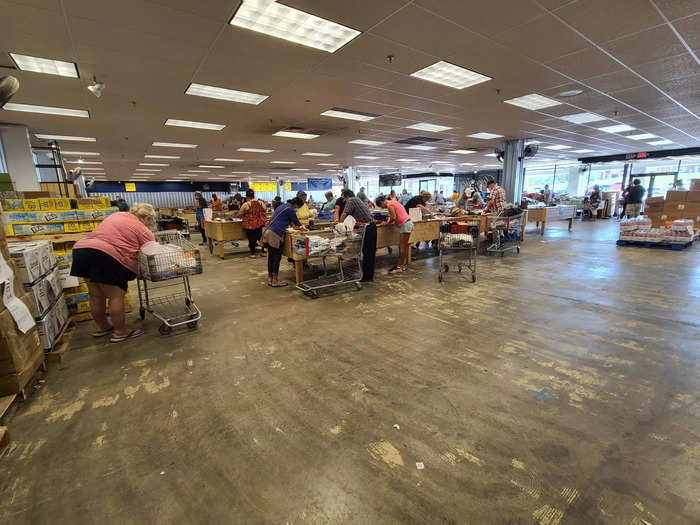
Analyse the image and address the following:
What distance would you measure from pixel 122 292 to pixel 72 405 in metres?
1.25

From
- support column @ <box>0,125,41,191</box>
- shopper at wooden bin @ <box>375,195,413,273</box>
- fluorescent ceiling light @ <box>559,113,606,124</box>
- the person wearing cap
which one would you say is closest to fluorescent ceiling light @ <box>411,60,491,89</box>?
shopper at wooden bin @ <box>375,195,413,273</box>

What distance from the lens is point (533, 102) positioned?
6.40 meters

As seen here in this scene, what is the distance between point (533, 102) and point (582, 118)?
2.57 metres

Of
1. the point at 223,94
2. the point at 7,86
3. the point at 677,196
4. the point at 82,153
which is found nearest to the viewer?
the point at 7,86

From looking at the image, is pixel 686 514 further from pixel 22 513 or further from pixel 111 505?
pixel 22 513

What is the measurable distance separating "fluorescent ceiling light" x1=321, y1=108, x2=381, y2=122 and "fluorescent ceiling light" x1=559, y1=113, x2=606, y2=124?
4.96 m

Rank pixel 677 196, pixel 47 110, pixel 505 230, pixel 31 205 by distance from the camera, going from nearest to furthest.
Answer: pixel 31 205 < pixel 47 110 < pixel 505 230 < pixel 677 196

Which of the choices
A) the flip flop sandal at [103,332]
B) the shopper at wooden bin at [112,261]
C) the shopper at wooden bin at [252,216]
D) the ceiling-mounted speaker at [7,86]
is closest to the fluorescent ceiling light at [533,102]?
the shopper at wooden bin at [252,216]

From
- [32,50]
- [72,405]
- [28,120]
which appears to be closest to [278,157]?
[28,120]

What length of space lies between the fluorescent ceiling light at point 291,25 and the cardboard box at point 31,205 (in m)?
3.14

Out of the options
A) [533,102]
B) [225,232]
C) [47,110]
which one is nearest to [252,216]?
[225,232]

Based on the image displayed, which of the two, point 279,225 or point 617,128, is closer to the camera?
point 279,225

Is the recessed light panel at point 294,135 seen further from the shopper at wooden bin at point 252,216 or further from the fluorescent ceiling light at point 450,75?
the fluorescent ceiling light at point 450,75

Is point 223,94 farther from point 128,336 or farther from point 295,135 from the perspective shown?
point 128,336
